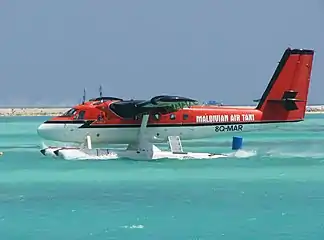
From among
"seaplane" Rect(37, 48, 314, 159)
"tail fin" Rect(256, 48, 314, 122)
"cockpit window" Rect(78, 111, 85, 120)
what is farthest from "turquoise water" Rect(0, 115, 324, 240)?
→ "tail fin" Rect(256, 48, 314, 122)

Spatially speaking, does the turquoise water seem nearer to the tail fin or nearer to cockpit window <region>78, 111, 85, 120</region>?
cockpit window <region>78, 111, 85, 120</region>

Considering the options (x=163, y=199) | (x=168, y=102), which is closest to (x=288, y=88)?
(x=168, y=102)

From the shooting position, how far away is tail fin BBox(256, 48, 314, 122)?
3562cm

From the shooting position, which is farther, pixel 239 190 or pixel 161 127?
pixel 161 127

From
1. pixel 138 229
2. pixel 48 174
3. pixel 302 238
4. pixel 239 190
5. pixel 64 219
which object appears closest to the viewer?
pixel 302 238

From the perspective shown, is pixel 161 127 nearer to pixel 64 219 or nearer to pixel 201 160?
pixel 201 160

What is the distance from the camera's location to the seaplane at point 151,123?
3453 cm

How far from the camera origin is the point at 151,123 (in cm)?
3469

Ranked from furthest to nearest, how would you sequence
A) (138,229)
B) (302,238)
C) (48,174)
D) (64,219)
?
(48,174) < (64,219) < (138,229) < (302,238)

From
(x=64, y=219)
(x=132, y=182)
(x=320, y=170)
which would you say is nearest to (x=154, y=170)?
(x=132, y=182)

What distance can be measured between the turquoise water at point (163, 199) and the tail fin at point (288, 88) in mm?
3195

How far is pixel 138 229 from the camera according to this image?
17125 mm

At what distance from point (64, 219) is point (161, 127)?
16.7 m

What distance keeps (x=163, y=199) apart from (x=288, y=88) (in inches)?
634
